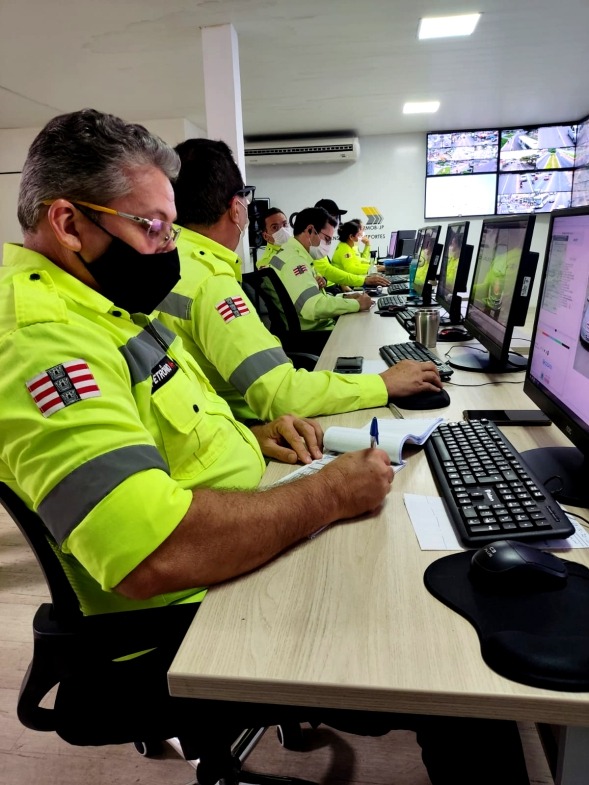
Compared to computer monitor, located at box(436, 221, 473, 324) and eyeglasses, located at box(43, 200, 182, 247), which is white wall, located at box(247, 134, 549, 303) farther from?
eyeglasses, located at box(43, 200, 182, 247)

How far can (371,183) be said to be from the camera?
28.8 feet

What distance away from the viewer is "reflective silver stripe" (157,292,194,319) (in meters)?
1.42

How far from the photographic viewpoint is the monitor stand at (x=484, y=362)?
5.74ft

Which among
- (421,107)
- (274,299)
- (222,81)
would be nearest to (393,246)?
(421,107)

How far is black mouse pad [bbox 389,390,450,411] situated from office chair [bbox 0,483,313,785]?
0.81m

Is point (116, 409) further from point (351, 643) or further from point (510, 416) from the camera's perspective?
point (510, 416)

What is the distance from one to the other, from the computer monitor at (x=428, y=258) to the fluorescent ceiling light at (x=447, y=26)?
1.68 m

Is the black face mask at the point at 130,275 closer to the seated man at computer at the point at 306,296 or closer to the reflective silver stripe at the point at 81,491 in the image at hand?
the reflective silver stripe at the point at 81,491

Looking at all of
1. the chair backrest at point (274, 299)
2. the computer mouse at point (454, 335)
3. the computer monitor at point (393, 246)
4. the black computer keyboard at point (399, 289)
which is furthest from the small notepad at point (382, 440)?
the computer monitor at point (393, 246)

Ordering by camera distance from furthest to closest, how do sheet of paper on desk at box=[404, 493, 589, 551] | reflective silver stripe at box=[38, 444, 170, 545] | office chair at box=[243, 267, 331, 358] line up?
1. office chair at box=[243, 267, 331, 358]
2. sheet of paper on desk at box=[404, 493, 589, 551]
3. reflective silver stripe at box=[38, 444, 170, 545]

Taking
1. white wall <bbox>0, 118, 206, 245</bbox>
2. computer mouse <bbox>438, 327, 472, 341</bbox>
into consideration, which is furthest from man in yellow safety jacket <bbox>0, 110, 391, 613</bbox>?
white wall <bbox>0, 118, 206, 245</bbox>

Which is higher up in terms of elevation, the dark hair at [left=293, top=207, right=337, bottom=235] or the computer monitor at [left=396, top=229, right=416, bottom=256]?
the dark hair at [left=293, top=207, right=337, bottom=235]

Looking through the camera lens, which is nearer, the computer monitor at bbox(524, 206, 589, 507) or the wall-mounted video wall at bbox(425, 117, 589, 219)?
the computer monitor at bbox(524, 206, 589, 507)

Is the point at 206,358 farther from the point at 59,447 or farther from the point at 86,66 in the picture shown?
the point at 86,66
